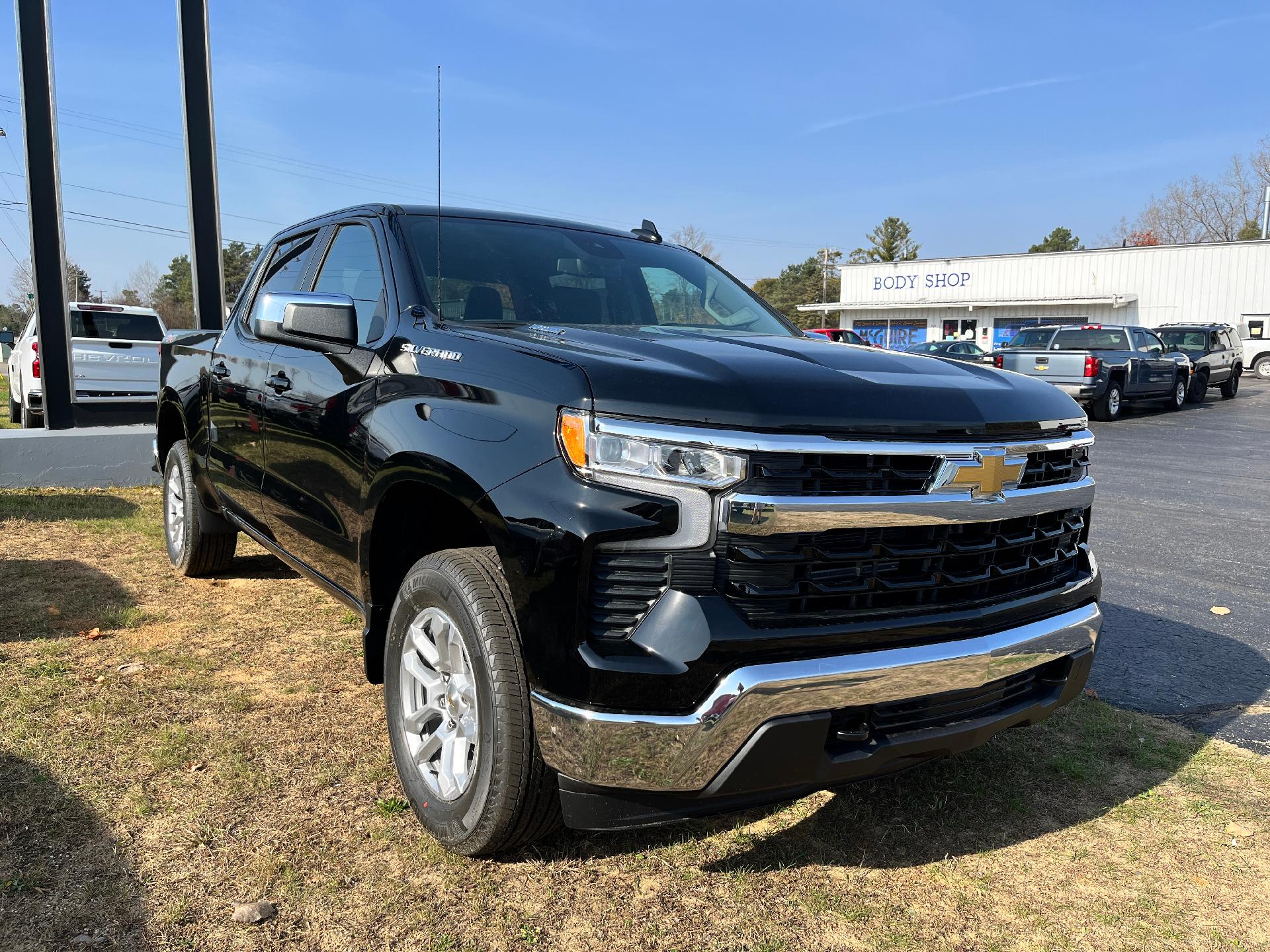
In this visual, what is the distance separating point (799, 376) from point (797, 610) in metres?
0.58

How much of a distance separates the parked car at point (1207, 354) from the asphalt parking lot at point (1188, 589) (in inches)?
469

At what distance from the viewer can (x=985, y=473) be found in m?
2.43

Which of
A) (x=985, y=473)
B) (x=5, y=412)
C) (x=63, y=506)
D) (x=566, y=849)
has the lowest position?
(x=5, y=412)

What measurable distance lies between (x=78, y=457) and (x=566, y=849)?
301 inches

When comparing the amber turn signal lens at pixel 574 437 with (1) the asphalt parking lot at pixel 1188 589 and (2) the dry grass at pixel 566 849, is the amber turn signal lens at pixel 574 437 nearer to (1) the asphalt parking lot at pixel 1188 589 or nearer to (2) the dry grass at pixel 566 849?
(2) the dry grass at pixel 566 849

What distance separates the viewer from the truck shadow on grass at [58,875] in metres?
2.29

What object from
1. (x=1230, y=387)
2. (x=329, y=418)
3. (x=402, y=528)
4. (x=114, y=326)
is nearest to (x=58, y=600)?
(x=329, y=418)

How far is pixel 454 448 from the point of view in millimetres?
2492

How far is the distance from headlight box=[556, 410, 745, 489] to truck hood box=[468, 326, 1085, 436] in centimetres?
5

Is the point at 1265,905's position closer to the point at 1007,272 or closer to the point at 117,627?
the point at 117,627

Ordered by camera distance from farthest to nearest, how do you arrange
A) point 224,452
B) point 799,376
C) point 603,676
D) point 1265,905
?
point 224,452 → point 1265,905 → point 799,376 → point 603,676

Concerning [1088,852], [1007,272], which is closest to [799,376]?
[1088,852]

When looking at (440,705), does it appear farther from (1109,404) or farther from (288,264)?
(1109,404)

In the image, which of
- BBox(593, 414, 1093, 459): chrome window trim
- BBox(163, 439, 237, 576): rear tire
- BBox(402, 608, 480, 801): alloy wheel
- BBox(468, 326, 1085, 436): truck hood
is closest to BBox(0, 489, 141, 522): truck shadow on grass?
BBox(163, 439, 237, 576): rear tire
